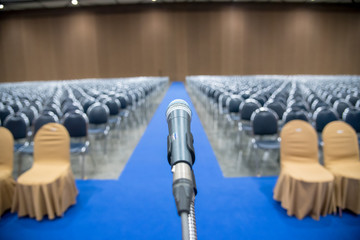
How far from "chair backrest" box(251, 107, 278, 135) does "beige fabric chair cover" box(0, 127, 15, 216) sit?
11.6 feet

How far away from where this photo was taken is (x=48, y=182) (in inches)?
115

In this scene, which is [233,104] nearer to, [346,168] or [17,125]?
[346,168]

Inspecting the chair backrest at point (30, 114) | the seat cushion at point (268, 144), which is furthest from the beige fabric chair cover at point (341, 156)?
the chair backrest at point (30, 114)

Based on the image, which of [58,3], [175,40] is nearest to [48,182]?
[175,40]

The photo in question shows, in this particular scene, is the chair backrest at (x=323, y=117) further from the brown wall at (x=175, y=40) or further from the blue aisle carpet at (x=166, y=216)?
the brown wall at (x=175, y=40)

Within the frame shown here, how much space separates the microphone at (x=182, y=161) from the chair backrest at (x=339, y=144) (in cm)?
300

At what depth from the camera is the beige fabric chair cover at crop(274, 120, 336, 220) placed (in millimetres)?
2877

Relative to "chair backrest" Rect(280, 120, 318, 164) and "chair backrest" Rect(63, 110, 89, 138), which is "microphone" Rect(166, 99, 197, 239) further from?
"chair backrest" Rect(63, 110, 89, 138)

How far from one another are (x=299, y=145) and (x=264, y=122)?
127 cm

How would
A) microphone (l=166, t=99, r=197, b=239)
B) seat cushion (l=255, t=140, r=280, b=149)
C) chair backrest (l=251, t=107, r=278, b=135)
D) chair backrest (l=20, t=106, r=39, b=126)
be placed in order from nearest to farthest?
microphone (l=166, t=99, r=197, b=239) < seat cushion (l=255, t=140, r=280, b=149) < chair backrest (l=251, t=107, r=278, b=135) < chair backrest (l=20, t=106, r=39, b=126)

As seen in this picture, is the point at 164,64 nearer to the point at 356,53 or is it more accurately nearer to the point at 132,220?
the point at 356,53

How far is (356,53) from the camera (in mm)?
24969

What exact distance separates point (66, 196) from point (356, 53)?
94.9ft

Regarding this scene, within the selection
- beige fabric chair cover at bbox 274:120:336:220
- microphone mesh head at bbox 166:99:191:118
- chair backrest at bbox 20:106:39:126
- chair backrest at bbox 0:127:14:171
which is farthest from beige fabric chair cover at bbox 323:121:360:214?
chair backrest at bbox 20:106:39:126
